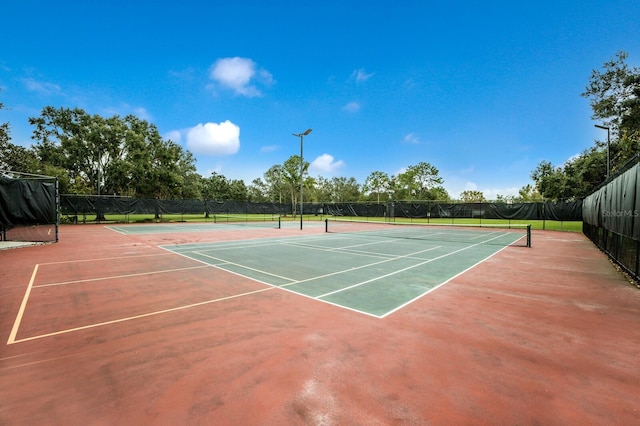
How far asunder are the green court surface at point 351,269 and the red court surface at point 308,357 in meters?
0.50

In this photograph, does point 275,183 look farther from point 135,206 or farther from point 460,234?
point 460,234

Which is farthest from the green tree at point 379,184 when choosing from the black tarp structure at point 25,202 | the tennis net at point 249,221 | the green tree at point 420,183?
the black tarp structure at point 25,202

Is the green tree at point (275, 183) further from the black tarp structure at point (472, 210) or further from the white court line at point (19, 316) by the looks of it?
the white court line at point (19, 316)

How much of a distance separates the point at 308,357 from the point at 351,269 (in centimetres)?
490

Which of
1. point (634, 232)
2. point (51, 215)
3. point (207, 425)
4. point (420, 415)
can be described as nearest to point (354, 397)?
point (420, 415)

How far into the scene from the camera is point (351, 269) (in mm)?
8164

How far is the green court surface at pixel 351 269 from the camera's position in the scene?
224 inches

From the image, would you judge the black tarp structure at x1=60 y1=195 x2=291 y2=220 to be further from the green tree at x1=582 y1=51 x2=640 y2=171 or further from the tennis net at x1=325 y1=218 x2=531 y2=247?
the green tree at x1=582 y1=51 x2=640 y2=171

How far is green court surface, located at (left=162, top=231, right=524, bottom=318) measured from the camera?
5680 mm

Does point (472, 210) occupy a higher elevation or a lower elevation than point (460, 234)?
higher

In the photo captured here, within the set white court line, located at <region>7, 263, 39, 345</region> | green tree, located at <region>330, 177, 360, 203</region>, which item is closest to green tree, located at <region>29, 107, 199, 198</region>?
white court line, located at <region>7, 263, 39, 345</region>

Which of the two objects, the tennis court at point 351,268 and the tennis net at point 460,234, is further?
the tennis net at point 460,234

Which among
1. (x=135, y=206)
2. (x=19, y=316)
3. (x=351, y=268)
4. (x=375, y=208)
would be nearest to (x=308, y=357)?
(x=19, y=316)

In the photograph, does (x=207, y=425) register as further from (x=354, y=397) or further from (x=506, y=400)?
(x=506, y=400)
